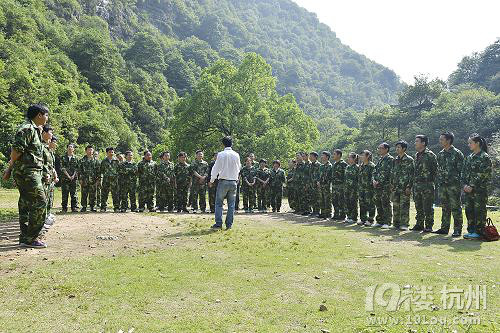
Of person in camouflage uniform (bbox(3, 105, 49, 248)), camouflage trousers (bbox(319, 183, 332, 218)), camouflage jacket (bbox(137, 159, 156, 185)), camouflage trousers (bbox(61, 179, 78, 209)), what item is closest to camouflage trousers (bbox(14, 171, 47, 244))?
person in camouflage uniform (bbox(3, 105, 49, 248))

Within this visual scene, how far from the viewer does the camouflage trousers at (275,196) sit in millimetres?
15898

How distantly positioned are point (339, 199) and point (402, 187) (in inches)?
112

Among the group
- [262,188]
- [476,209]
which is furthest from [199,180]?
[476,209]

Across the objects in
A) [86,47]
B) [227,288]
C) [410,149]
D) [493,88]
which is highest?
[86,47]

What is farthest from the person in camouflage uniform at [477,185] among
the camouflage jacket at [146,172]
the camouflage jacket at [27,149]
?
the camouflage jacket at [146,172]

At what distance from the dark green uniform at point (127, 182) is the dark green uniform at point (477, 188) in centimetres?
1009

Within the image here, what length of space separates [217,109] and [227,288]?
26489mm

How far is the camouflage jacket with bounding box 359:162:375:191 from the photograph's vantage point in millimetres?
11602

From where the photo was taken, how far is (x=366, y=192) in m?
11.6

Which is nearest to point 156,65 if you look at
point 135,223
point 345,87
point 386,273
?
point 135,223

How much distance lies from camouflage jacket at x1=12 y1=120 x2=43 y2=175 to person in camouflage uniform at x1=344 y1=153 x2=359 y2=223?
868 centimetres

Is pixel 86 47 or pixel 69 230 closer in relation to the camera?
pixel 69 230

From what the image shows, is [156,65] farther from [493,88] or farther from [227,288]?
[227,288]

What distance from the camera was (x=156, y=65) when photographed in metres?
80.1
